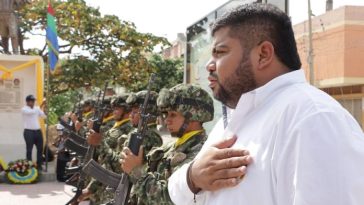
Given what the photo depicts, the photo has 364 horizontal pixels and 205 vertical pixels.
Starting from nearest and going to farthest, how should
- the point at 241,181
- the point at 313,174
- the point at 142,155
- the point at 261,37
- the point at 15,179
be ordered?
1. the point at 313,174
2. the point at 241,181
3. the point at 261,37
4. the point at 142,155
5. the point at 15,179

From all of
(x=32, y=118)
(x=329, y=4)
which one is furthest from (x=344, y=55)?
(x=32, y=118)

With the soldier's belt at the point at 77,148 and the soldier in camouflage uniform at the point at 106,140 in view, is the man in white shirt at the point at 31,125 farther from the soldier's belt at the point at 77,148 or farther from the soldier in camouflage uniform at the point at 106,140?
the soldier in camouflage uniform at the point at 106,140

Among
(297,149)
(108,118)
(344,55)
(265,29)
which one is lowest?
(108,118)

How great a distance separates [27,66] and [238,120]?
390 inches

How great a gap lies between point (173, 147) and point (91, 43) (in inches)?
434

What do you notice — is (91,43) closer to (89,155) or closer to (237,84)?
(89,155)

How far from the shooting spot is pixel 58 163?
361 inches

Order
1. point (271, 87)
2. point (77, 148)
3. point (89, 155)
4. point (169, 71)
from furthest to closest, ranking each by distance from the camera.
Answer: point (169, 71), point (77, 148), point (89, 155), point (271, 87)

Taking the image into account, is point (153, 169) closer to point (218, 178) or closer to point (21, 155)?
point (218, 178)

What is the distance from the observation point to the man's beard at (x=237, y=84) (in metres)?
1.25

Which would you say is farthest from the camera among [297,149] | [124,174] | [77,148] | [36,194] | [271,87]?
[36,194]

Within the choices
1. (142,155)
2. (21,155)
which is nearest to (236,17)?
(142,155)

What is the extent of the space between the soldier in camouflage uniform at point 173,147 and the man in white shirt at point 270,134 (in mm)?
1227

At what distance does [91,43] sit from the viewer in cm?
1345
